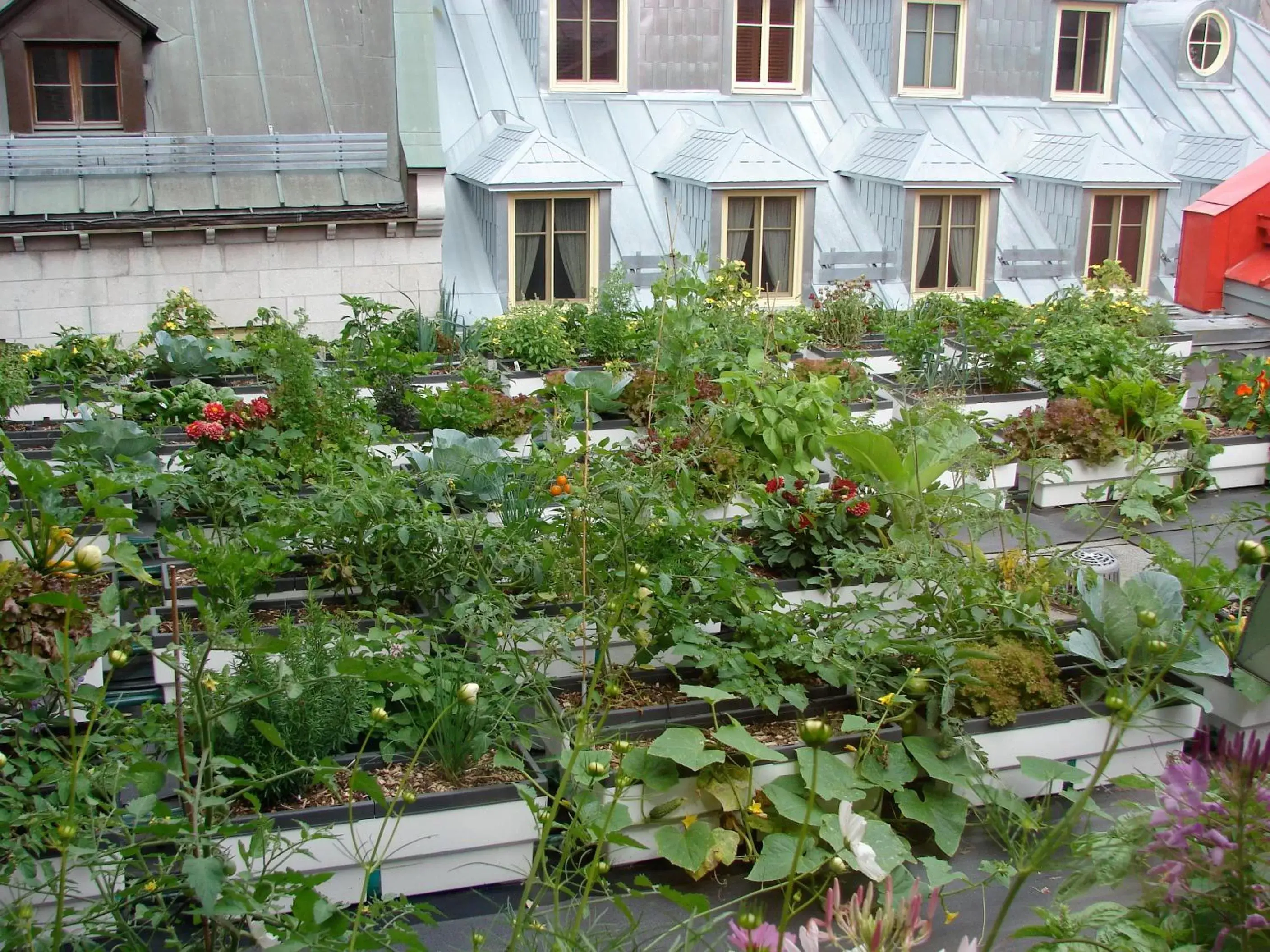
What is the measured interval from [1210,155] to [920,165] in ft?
14.6

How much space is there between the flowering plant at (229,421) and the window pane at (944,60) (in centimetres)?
1018

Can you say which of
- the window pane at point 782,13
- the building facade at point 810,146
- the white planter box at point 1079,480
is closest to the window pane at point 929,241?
the building facade at point 810,146

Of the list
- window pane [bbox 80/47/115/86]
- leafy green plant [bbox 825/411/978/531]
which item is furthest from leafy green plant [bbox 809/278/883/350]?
window pane [bbox 80/47/115/86]

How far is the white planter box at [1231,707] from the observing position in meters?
5.83

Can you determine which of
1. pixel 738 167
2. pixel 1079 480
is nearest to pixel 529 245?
pixel 738 167

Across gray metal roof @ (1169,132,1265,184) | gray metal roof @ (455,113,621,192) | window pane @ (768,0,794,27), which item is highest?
window pane @ (768,0,794,27)

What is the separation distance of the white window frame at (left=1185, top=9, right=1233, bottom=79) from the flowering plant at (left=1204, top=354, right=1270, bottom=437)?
8.16 m

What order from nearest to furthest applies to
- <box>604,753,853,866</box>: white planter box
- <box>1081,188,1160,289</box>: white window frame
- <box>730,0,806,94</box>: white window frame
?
<box>604,753,853,866</box>: white planter box, <box>1081,188,1160,289</box>: white window frame, <box>730,0,806,94</box>: white window frame

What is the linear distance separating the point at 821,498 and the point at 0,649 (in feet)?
13.8

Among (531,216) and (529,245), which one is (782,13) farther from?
(529,245)

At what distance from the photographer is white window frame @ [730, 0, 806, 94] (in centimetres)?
1443

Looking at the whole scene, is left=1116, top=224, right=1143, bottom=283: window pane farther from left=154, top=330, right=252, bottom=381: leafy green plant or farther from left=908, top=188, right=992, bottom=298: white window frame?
left=154, top=330, right=252, bottom=381: leafy green plant

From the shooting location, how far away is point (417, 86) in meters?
12.1

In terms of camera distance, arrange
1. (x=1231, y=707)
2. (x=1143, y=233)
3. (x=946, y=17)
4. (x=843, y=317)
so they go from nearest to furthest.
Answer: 1. (x=1231, y=707)
2. (x=843, y=317)
3. (x=1143, y=233)
4. (x=946, y=17)
